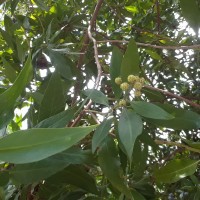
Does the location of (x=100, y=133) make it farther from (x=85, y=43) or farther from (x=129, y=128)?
(x=85, y=43)

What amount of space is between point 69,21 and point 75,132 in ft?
4.47

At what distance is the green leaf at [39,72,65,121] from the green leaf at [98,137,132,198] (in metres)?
0.17

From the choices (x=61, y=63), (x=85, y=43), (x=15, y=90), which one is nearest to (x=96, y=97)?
(x=15, y=90)

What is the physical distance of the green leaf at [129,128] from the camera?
0.92m

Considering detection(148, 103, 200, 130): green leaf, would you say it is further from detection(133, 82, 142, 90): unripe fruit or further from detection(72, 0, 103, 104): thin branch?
detection(72, 0, 103, 104): thin branch

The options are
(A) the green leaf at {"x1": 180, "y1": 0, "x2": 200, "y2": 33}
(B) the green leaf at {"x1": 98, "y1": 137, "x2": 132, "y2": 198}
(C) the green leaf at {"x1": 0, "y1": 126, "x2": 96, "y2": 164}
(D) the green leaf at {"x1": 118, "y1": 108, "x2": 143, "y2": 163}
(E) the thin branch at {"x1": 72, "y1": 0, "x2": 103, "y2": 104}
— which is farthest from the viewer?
(E) the thin branch at {"x1": 72, "y1": 0, "x2": 103, "y2": 104}

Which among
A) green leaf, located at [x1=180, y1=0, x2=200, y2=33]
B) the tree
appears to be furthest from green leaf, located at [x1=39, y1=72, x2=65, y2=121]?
green leaf, located at [x1=180, y1=0, x2=200, y2=33]

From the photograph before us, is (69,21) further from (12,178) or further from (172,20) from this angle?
(12,178)

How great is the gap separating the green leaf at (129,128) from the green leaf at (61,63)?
1.61 ft

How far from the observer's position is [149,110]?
3.33ft

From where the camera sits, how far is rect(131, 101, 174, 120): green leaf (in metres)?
1.00

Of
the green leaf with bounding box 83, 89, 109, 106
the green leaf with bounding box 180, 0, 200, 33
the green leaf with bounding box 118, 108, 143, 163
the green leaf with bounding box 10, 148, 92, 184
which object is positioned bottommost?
the green leaf with bounding box 10, 148, 92, 184

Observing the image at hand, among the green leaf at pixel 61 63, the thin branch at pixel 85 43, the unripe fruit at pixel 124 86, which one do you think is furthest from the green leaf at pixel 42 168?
the thin branch at pixel 85 43

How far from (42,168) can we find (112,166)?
19 centimetres
